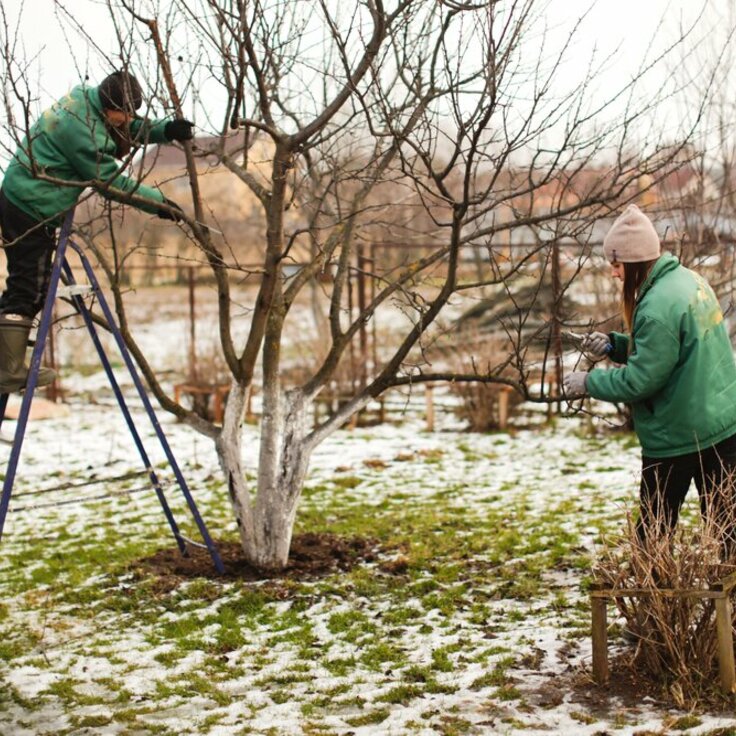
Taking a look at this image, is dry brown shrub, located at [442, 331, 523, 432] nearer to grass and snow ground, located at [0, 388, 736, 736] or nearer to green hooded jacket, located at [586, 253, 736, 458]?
grass and snow ground, located at [0, 388, 736, 736]

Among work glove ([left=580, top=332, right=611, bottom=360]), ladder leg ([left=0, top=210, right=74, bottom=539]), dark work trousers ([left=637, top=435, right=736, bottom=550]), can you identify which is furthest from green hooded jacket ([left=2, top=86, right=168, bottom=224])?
dark work trousers ([left=637, top=435, right=736, bottom=550])

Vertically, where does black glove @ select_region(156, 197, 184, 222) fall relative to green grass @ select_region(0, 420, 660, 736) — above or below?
above

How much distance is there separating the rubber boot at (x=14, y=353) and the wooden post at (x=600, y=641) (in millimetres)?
2999

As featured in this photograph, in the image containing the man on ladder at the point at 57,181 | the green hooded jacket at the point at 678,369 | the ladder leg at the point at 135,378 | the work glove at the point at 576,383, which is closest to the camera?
the green hooded jacket at the point at 678,369

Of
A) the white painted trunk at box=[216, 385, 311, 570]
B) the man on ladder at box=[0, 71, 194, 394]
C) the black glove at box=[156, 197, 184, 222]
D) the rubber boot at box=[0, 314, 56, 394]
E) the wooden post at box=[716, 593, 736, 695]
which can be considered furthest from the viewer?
the white painted trunk at box=[216, 385, 311, 570]

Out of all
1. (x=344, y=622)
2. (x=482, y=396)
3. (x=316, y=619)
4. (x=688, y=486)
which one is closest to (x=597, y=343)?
(x=688, y=486)

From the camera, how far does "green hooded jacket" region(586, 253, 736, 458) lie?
385 cm

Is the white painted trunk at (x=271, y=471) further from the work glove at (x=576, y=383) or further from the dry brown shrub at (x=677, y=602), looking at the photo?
the dry brown shrub at (x=677, y=602)

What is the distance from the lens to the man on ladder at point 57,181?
5.07m

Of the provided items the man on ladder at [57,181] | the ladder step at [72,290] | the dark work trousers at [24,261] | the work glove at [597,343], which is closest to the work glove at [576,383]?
the work glove at [597,343]

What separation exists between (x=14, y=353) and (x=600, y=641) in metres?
3.19

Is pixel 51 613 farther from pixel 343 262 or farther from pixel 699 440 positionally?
pixel 699 440

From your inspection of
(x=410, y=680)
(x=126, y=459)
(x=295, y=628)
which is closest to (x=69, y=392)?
(x=126, y=459)

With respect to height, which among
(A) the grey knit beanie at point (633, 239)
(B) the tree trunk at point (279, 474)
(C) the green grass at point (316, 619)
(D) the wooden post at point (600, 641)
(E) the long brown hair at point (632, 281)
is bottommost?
(C) the green grass at point (316, 619)
